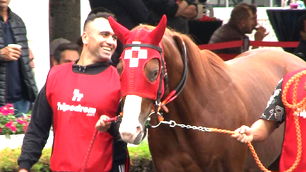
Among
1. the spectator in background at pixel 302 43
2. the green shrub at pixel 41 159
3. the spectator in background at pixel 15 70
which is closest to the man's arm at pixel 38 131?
the green shrub at pixel 41 159

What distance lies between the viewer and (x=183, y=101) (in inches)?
272

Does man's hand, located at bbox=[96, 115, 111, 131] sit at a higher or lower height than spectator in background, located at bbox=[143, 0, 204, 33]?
higher

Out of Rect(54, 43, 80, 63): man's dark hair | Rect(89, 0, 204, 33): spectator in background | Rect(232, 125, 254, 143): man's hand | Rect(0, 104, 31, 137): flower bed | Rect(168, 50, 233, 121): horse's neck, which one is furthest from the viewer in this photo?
Rect(89, 0, 204, 33): spectator in background

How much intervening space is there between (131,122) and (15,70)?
3823 millimetres

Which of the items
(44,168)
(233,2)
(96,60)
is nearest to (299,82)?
(96,60)

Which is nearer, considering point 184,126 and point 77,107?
point 77,107

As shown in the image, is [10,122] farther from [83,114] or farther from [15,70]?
[83,114]

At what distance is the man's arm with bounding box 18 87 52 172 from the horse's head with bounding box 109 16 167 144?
0.59 metres

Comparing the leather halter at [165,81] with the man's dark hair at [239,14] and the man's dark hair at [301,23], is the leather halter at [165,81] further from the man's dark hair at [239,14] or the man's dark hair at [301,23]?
the man's dark hair at [301,23]

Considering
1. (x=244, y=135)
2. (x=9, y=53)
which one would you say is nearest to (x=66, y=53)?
(x=9, y=53)

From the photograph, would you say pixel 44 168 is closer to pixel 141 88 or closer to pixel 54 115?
pixel 54 115

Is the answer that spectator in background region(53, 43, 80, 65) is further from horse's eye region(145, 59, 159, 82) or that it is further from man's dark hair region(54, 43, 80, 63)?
horse's eye region(145, 59, 159, 82)

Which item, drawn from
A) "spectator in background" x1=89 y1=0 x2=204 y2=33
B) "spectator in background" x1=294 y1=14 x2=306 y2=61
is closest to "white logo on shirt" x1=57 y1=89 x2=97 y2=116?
"spectator in background" x1=89 y1=0 x2=204 y2=33

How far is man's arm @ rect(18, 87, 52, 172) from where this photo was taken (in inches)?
258
